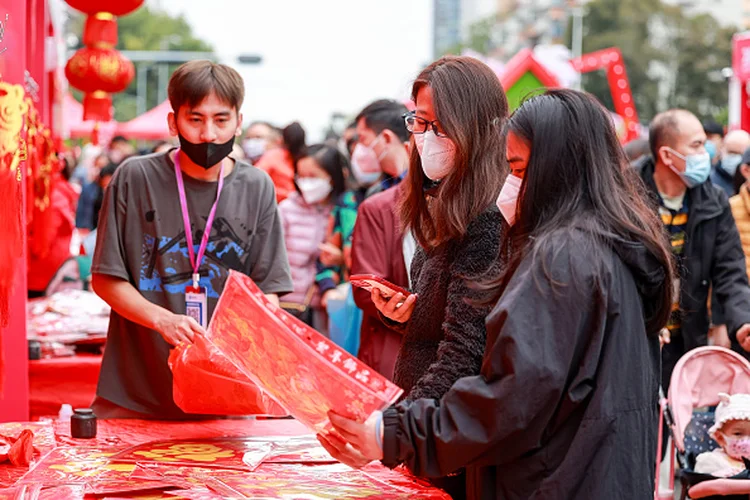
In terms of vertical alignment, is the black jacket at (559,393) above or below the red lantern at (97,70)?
below

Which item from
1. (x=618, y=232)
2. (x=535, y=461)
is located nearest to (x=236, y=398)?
(x=535, y=461)

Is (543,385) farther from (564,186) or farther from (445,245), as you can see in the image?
(445,245)

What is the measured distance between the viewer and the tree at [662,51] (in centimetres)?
3597

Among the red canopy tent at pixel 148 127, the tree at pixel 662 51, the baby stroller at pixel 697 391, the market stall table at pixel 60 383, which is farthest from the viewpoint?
the tree at pixel 662 51

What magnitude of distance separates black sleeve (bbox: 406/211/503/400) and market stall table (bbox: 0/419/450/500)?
0.25 m

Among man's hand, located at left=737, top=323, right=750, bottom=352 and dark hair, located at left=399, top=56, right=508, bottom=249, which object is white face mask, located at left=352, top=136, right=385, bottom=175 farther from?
dark hair, located at left=399, top=56, right=508, bottom=249

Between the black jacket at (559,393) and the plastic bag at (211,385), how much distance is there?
2.40 feet

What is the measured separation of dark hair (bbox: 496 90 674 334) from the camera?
7.61 ft

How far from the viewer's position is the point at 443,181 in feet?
9.52

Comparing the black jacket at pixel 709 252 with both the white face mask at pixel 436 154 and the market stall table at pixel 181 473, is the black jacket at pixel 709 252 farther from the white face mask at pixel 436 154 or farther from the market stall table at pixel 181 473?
the market stall table at pixel 181 473

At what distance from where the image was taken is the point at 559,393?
223 centimetres

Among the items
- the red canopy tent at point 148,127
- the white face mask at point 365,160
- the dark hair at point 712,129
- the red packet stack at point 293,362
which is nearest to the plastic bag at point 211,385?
the red packet stack at point 293,362

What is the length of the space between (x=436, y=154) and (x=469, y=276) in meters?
0.37

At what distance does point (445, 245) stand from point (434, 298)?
0.13 m
